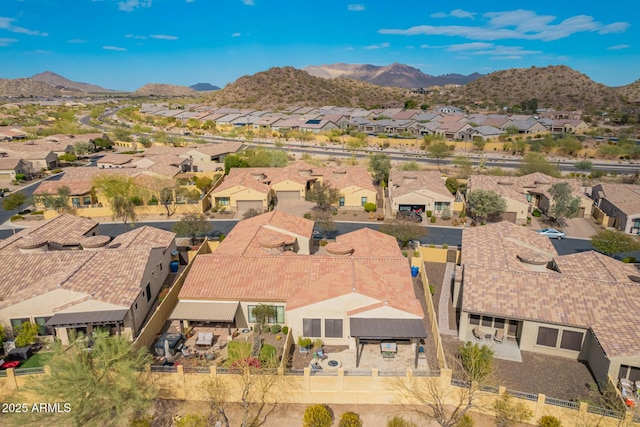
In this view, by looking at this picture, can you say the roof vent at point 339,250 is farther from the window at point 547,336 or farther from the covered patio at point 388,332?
the window at point 547,336

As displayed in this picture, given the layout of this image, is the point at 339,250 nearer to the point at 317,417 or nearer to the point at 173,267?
the point at 317,417

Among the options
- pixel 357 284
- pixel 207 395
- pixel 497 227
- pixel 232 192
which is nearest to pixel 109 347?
pixel 207 395

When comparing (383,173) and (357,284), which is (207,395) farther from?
(383,173)

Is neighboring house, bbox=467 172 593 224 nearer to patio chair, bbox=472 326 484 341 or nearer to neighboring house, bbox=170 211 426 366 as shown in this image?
neighboring house, bbox=170 211 426 366

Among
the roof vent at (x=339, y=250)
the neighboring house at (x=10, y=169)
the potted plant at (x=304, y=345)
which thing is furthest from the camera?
the neighboring house at (x=10, y=169)

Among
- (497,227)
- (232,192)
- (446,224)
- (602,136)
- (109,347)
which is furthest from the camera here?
(602,136)

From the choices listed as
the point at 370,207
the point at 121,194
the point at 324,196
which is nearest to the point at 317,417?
A: the point at 324,196

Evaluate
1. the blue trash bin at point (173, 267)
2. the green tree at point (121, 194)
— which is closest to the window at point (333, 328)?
the blue trash bin at point (173, 267)

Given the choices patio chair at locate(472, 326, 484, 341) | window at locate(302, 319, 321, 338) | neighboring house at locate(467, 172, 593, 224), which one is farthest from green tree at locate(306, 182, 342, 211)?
patio chair at locate(472, 326, 484, 341)
